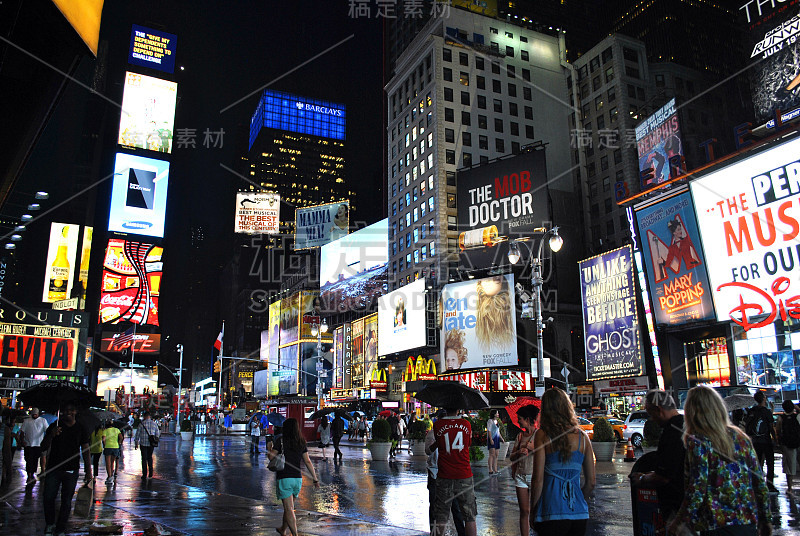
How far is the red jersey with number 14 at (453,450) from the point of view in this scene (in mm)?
7586

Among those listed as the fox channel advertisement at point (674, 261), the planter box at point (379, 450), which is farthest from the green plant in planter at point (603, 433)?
the fox channel advertisement at point (674, 261)

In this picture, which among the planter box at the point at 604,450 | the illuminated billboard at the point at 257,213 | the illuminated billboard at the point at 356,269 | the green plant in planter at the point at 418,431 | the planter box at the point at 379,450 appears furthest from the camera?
the illuminated billboard at the point at 356,269

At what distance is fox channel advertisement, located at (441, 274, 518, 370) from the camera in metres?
58.2

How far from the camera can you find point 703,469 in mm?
A: 4496

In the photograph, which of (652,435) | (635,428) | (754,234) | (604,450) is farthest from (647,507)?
(754,234)

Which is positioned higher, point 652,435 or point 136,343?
point 136,343

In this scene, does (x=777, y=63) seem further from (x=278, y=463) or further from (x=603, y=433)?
(x=278, y=463)

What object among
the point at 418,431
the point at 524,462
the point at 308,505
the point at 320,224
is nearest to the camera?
the point at 524,462

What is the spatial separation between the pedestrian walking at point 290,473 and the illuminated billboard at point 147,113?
216 feet

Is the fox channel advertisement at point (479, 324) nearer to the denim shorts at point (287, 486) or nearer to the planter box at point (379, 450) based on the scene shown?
the planter box at point (379, 450)

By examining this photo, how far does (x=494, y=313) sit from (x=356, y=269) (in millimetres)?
34986

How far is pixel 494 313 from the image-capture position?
59.5 meters

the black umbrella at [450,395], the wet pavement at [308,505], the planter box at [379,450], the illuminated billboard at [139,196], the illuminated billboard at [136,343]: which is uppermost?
the illuminated billboard at [139,196]

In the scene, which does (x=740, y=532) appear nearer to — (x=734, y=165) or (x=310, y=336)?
(x=734, y=165)
